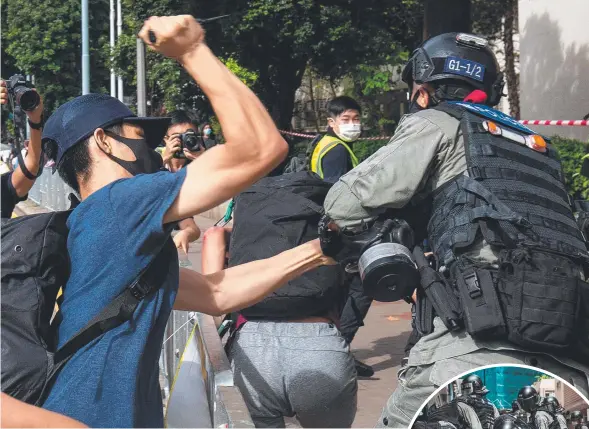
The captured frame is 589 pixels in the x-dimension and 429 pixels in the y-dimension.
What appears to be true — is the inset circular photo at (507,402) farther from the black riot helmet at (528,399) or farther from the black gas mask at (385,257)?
the black gas mask at (385,257)

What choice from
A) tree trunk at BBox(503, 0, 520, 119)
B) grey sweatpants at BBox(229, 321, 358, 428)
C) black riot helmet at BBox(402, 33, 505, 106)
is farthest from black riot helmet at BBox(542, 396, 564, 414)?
tree trunk at BBox(503, 0, 520, 119)

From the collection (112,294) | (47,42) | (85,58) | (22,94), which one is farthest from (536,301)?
A: (47,42)

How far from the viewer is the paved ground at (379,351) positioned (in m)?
6.74

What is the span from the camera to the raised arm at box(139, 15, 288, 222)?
2543 mm

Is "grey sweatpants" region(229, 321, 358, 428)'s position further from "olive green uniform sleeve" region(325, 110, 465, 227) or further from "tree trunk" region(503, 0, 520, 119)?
"tree trunk" region(503, 0, 520, 119)

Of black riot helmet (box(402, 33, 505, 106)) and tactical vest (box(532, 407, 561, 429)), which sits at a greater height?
black riot helmet (box(402, 33, 505, 106))

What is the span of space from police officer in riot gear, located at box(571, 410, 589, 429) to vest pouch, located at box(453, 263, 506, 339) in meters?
0.33

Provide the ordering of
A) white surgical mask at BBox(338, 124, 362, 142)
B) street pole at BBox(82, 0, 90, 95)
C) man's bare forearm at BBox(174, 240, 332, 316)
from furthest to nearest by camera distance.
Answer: street pole at BBox(82, 0, 90, 95), white surgical mask at BBox(338, 124, 362, 142), man's bare forearm at BBox(174, 240, 332, 316)

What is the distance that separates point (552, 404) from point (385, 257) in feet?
2.08

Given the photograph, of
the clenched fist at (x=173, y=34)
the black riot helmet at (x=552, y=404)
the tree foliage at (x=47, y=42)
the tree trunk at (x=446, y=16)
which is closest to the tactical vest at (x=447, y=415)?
the black riot helmet at (x=552, y=404)

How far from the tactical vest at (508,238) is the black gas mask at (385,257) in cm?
13

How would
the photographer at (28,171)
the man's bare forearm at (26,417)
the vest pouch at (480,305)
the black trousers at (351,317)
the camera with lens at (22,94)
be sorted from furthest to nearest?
the black trousers at (351,317) → the camera with lens at (22,94) → the photographer at (28,171) → the vest pouch at (480,305) → the man's bare forearm at (26,417)

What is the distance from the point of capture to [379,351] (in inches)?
333

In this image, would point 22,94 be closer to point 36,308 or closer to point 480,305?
point 36,308
